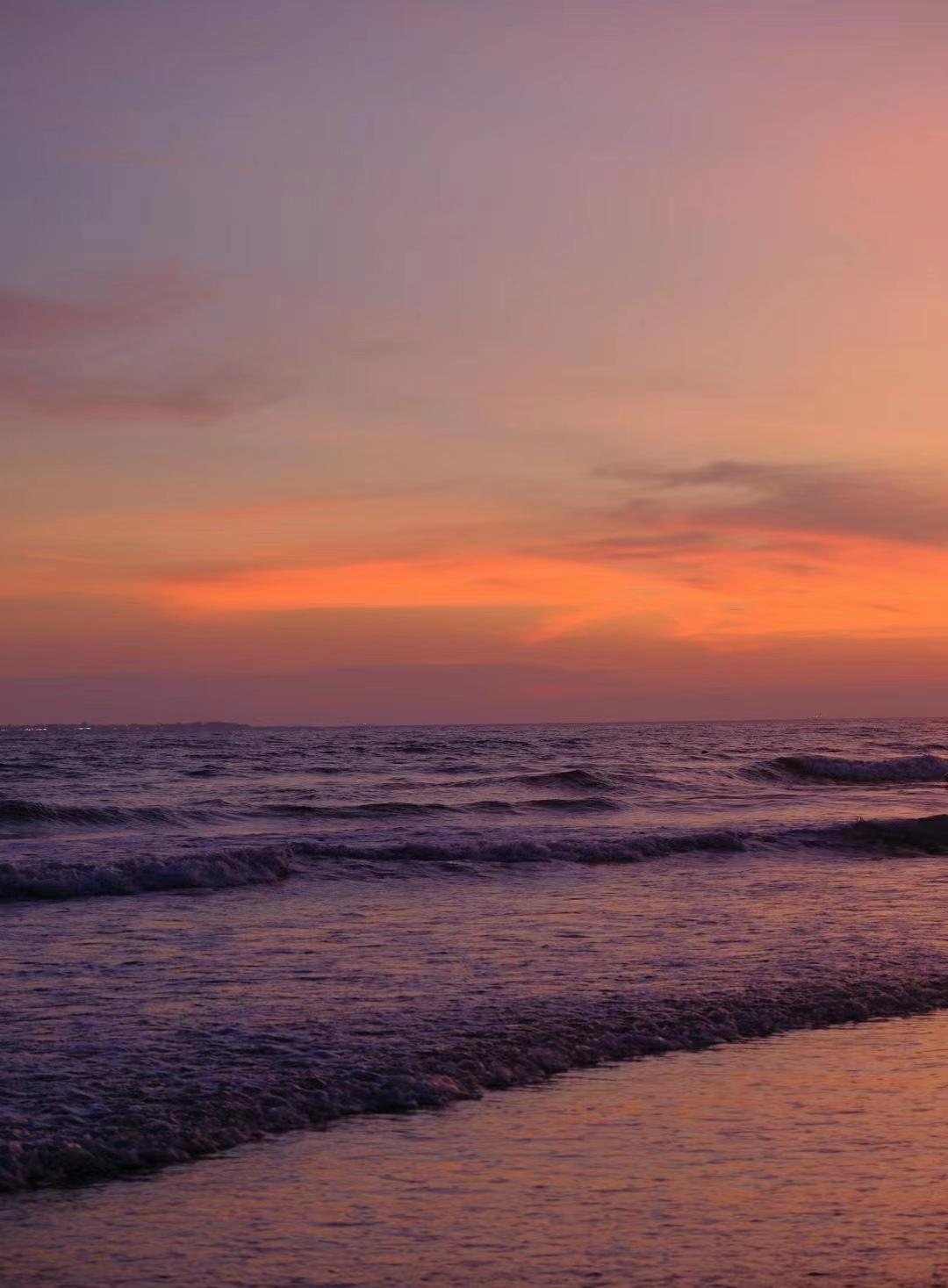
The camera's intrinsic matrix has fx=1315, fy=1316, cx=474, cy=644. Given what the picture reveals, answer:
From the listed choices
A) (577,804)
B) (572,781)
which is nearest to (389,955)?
(577,804)

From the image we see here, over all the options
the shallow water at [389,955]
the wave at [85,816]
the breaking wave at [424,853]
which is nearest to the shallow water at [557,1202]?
the shallow water at [389,955]

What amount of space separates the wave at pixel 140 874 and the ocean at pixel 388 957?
6 centimetres

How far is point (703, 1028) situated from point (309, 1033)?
9.62ft

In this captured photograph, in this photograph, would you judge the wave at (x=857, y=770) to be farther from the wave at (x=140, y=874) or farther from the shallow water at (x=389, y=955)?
the wave at (x=140, y=874)

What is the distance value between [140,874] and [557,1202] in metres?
14.4

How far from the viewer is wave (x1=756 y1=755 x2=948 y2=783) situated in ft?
186

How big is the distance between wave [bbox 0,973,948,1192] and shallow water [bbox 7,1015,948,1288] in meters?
0.31

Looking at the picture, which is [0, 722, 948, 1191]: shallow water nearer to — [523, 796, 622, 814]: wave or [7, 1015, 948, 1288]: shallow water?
[7, 1015, 948, 1288]: shallow water

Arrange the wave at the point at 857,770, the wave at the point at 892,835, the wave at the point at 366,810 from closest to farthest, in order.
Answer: the wave at the point at 892,835
the wave at the point at 366,810
the wave at the point at 857,770

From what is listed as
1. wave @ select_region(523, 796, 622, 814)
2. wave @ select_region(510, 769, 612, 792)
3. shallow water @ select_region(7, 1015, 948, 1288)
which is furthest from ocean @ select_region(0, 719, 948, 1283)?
wave @ select_region(510, 769, 612, 792)

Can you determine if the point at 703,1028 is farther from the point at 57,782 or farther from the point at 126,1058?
the point at 57,782

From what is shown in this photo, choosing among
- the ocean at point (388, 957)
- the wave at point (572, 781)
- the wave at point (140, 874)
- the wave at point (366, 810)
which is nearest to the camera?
the ocean at point (388, 957)

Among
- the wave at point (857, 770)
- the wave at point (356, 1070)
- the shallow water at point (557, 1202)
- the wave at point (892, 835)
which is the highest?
the shallow water at point (557, 1202)

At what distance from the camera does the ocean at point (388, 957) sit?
316 inches
